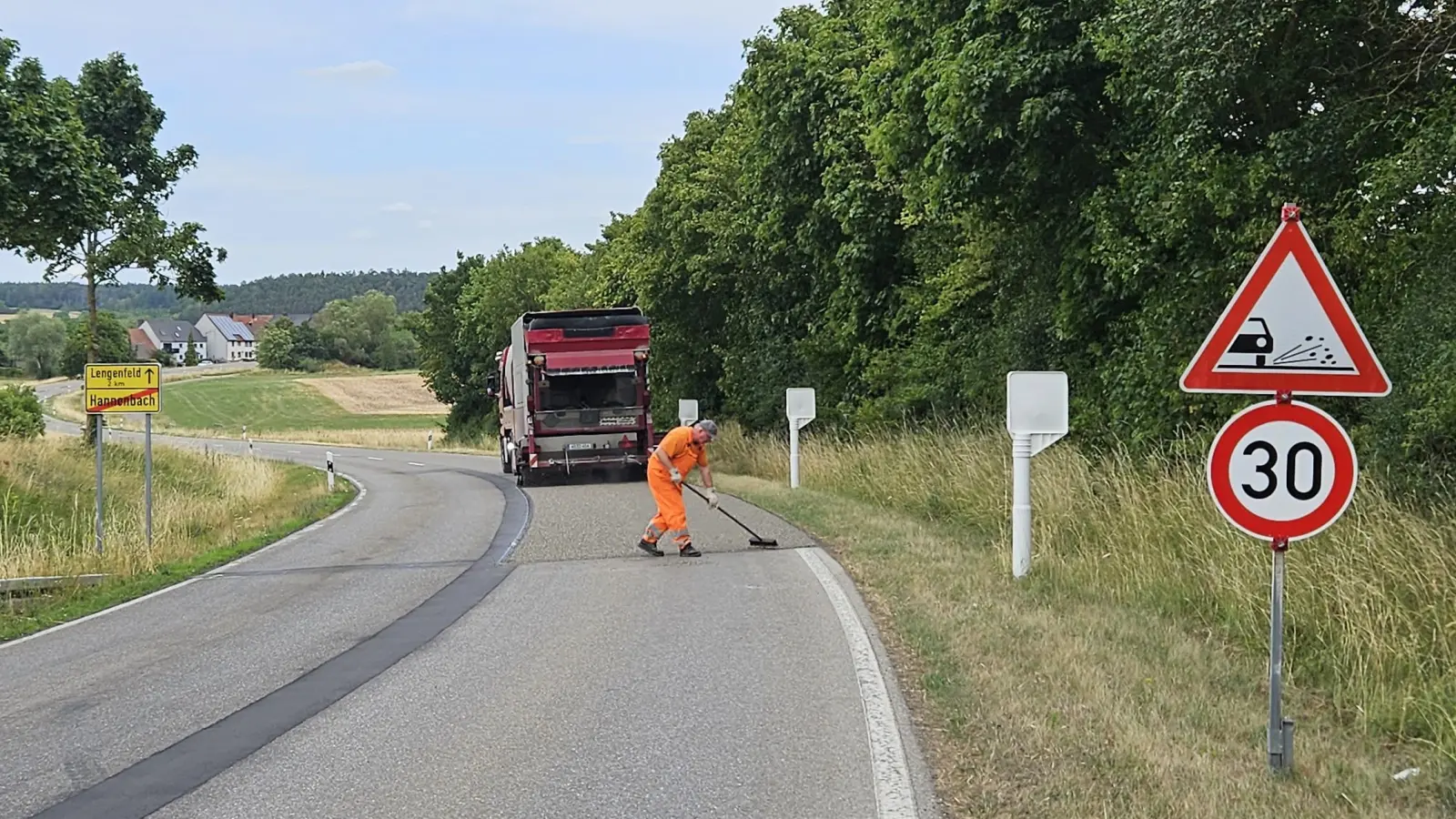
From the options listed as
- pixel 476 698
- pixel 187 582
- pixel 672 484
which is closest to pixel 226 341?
pixel 187 582

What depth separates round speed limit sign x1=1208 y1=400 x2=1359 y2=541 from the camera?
5.42 metres

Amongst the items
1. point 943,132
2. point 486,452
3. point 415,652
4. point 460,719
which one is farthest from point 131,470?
point 460,719

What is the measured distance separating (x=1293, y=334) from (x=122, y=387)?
1437 centimetres

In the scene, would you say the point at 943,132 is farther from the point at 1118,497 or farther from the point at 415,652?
the point at 415,652

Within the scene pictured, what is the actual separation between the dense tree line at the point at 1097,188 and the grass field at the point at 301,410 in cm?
3765

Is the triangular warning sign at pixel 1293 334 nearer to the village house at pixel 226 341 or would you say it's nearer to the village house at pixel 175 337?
the village house at pixel 175 337

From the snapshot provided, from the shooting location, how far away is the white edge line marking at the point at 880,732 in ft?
17.6

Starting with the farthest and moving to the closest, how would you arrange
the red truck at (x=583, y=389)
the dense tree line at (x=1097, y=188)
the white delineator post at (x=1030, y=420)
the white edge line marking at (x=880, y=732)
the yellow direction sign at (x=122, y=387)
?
the red truck at (x=583, y=389), the yellow direction sign at (x=122, y=387), the white delineator post at (x=1030, y=420), the dense tree line at (x=1097, y=188), the white edge line marking at (x=880, y=732)

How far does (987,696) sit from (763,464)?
70.2 feet

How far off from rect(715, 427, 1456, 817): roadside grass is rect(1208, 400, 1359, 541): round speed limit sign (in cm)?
106

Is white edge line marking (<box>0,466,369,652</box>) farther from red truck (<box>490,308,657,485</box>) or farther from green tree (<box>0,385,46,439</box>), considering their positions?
green tree (<box>0,385,46,439</box>)

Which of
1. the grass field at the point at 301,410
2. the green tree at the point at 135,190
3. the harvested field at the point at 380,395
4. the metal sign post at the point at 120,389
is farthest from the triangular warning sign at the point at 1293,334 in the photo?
the harvested field at the point at 380,395

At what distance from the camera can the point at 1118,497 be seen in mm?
12234

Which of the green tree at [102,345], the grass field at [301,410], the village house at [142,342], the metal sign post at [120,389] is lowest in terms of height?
the grass field at [301,410]
